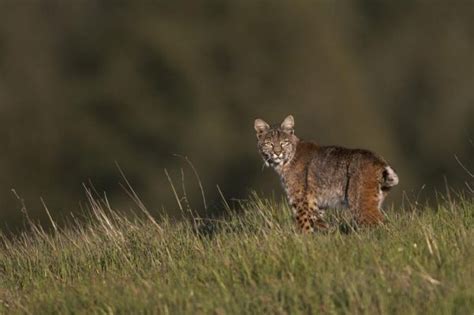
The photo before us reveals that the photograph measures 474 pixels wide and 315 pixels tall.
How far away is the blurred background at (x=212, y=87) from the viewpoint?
5453cm

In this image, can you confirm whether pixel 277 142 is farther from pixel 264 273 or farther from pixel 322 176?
pixel 264 273

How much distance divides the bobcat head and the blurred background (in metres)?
37.6

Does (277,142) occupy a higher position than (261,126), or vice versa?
(261,126)

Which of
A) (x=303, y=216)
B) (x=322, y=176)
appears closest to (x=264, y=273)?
(x=303, y=216)

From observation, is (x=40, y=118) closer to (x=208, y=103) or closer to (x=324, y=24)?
(x=208, y=103)

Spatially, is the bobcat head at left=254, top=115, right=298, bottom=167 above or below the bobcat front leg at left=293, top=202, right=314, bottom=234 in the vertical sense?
above

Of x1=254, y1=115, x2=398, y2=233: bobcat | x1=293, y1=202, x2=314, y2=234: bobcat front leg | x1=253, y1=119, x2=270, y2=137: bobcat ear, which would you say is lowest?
x1=293, y1=202, x2=314, y2=234: bobcat front leg

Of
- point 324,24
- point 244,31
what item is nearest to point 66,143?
point 244,31

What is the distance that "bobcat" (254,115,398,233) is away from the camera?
36.7 ft

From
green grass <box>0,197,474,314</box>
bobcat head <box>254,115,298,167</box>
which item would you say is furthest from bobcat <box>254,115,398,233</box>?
green grass <box>0,197,474,314</box>

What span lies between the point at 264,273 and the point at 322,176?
3.68 meters

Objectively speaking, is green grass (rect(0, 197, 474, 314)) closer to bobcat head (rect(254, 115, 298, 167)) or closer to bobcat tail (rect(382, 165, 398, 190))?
bobcat tail (rect(382, 165, 398, 190))

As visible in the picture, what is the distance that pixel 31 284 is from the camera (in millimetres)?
10172

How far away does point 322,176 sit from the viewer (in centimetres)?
1192
